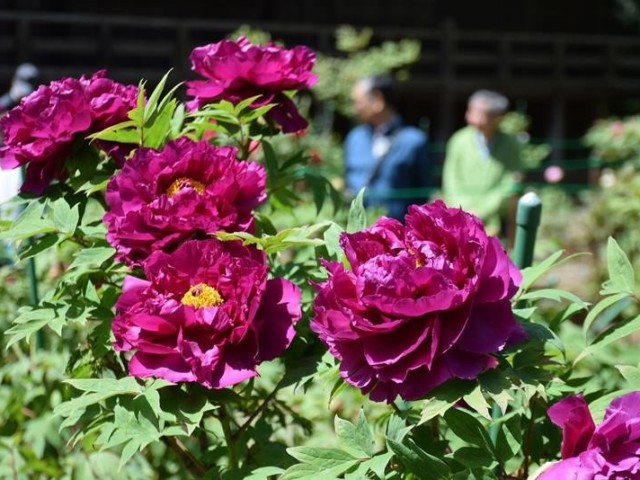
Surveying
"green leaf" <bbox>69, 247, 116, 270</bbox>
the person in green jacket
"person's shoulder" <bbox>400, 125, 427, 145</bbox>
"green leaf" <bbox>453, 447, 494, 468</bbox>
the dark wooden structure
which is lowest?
the dark wooden structure

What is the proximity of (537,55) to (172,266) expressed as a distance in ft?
57.3

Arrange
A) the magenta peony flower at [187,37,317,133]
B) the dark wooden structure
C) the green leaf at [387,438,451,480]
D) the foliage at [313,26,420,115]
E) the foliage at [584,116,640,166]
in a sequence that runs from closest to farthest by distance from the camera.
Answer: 1. the green leaf at [387,438,451,480]
2. the magenta peony flower at [187,37,317,133]
3. the foliage at [584,116,640,166]
4. the foliage at [313,26,420,115]
5. the dark wooden structure

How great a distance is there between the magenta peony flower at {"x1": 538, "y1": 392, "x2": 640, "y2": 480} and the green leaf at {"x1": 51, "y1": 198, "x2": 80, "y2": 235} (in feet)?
2.08

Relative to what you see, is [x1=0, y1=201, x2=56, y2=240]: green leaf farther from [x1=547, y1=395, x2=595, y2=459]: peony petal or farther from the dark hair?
the dark hair

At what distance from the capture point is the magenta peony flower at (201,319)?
107 centimetres

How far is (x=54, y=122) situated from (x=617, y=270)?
28.7 inches

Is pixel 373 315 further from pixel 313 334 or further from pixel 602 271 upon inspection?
pixel 602 271

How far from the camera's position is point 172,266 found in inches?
43.7

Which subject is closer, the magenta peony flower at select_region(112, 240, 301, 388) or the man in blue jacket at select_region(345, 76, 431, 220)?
the magenta peony flower at select_region(112, 240, 301, 388)

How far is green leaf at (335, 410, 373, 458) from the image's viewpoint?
41.6 inches

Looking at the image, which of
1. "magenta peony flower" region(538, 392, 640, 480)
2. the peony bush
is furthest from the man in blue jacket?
"magenta peony flower" region(538, 392, 640, 480)

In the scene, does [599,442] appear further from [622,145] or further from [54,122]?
[622,145]

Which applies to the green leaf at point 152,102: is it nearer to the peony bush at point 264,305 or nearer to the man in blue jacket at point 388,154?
the peony bush at point 264,305

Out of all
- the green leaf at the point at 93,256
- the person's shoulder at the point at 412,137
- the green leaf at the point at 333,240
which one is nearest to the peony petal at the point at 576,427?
the green leaf at the point at 333,240
